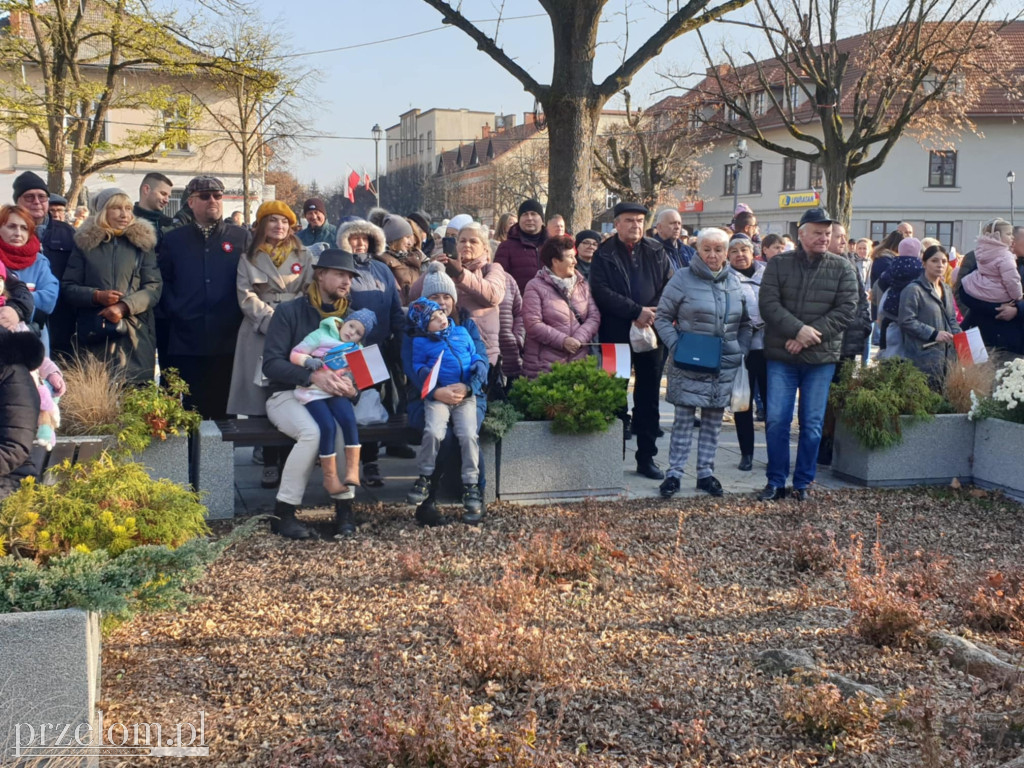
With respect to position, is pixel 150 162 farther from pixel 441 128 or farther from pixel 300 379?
pixel 441 128

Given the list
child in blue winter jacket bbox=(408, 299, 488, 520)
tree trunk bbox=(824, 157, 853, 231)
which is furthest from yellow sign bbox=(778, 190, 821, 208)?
child in blue winter jacket bbox=(408, 299, 488, 520)

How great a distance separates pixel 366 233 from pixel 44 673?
491 cm

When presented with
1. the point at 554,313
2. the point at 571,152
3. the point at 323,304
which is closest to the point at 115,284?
the point at 323,304

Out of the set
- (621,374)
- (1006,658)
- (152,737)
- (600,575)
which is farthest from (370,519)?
(1006,658)

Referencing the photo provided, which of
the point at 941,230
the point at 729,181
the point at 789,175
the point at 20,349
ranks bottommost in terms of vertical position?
the point at 20,349

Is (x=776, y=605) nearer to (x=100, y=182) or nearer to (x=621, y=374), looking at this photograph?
(x=621, y=374)

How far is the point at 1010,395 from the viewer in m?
8.05

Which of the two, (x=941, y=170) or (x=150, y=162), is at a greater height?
(x=941, y=170)

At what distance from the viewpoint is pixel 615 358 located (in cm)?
813

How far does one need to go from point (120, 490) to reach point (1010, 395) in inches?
266

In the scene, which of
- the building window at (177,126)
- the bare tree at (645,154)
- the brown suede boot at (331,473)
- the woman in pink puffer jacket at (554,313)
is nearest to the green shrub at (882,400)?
the woman in pink puffer jacket at (554,313)

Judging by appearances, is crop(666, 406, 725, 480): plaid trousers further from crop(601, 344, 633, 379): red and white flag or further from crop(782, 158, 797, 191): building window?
crop(782, 158, 797, 191): building window

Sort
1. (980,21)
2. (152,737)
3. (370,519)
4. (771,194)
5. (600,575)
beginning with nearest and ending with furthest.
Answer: (152,737) → (600,575) → (370,519) → (980,21) → (771,194)

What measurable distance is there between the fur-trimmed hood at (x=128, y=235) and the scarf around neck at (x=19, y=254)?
59cm
